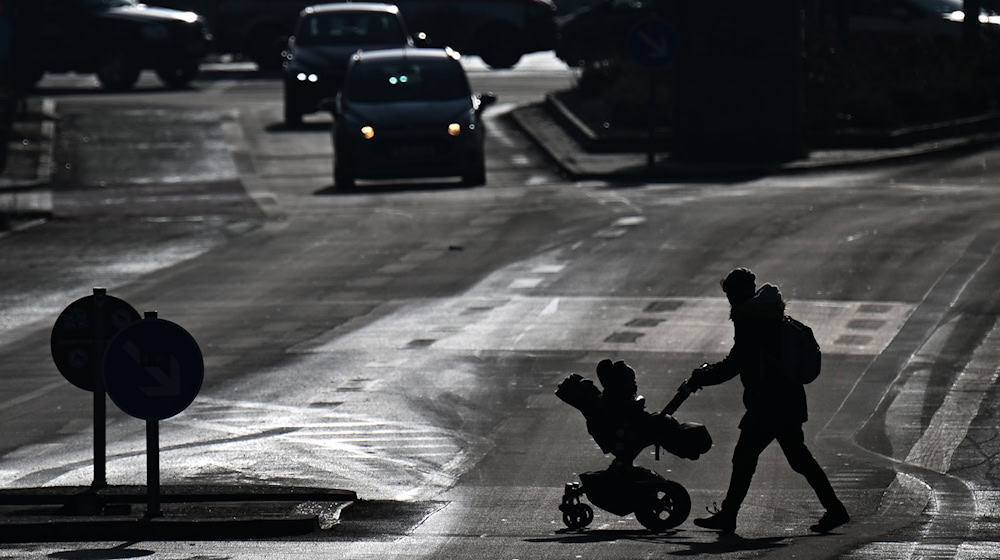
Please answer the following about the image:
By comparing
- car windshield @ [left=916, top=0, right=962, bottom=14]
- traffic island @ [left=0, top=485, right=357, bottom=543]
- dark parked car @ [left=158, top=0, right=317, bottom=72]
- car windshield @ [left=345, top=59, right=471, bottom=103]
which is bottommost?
dark parked car @ [left=158, top=0, right=317, bottom=72]

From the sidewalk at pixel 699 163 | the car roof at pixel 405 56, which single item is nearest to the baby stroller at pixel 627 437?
the sidewalk at pixel 699 163

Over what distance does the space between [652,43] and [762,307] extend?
19695mm

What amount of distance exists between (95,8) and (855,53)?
14.9 meters

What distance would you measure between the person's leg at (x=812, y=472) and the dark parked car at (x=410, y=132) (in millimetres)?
17912

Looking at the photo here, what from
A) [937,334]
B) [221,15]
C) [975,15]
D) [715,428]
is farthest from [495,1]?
[715,428]

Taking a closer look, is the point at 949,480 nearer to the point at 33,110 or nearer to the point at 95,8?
the point at 33,110

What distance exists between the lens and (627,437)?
11141 millimetres

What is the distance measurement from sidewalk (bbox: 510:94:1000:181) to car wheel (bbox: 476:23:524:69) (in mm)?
11233

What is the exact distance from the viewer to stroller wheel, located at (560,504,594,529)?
11398mm

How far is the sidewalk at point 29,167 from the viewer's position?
90.6 feet

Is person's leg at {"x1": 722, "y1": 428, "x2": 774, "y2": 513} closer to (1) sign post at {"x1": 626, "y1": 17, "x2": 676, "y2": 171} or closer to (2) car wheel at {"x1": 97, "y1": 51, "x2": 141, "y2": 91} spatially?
(1) sign post at {"x1": 626, "y1": 17, "x2": 676, "y2": 171}

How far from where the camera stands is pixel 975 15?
40.6 meters

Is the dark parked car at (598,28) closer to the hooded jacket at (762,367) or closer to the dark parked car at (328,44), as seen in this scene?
the dark parked car at (328,44)

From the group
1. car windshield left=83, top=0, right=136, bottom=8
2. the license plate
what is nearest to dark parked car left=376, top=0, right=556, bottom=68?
car windshield left=83, top=0, right=136, bottom=8
